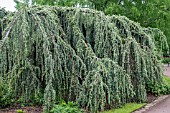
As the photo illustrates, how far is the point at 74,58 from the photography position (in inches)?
261

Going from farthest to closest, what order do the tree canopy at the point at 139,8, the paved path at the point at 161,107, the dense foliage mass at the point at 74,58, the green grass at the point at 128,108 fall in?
the tree canopy at the point at 139,8 < the paved path at the point at 161,107 < the green grass at the point at 128,108 < the dense foliage mass at the point at 74,58

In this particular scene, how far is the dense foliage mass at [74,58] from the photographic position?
593 centimetres

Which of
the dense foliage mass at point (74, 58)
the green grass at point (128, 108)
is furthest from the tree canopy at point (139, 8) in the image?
the green grass at point (128, 108)

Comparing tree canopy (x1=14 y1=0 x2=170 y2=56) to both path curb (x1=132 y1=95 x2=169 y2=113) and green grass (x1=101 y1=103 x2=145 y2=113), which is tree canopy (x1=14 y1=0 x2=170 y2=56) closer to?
path curb (x1=132 y1=95 x2=169 y2=113)

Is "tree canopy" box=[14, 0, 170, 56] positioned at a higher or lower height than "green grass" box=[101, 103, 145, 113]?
higher

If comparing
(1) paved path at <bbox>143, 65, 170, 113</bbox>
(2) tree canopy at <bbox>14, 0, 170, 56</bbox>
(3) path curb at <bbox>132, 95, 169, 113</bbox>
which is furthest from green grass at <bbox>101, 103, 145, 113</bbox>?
(2) tree canopy at <bbox>14, 0, 170, 56</bbox>

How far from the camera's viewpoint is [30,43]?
6.04 metres

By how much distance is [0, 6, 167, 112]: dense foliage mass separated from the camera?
5.93 meters

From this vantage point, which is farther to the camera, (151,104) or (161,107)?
(151,104)

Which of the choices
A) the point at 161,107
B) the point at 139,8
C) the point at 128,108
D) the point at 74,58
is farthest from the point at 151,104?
the point at 139,8

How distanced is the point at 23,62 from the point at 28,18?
973 millimetres

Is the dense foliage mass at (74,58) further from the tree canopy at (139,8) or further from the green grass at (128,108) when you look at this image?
the tree canopy at (139,8)

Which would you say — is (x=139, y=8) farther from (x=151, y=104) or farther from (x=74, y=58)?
(x=74, y=58)

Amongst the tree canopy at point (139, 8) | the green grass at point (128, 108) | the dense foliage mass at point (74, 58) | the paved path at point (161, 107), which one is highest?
the tree canopy at point (139, 8)
